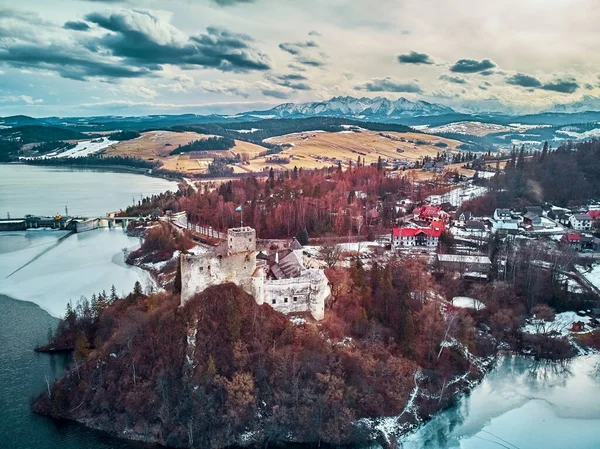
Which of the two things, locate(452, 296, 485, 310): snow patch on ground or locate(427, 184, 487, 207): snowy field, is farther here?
locate(427, 184, 487, 207): snowy field

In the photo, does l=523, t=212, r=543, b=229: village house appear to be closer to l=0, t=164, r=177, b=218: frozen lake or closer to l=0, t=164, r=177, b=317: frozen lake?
l=0, t=164, r=177, b=317: frozen lake

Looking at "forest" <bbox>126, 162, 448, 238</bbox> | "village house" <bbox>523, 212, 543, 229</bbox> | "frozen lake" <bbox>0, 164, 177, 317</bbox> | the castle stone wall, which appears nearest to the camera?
the castle stone wall

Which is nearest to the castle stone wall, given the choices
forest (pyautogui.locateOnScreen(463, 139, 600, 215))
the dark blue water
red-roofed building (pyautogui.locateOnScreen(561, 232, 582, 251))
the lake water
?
the dark blue water

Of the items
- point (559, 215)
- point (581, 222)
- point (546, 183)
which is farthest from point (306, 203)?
point (546, 183)

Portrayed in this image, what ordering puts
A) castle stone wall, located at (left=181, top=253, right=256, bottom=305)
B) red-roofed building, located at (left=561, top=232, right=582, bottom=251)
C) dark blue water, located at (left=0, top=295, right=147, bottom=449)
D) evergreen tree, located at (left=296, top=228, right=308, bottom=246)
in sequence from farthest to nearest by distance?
evergreen tree, located at (left=296, top=228, right=308, bottom=246)
red-roofed building, located at (left=561, top=232, right=582, bottom=251)
castle stone wall, located at (left=181, top=253, right=256, bottom=305)
dark blue water, located at (left=0, top=295, right=147, bottom=449)

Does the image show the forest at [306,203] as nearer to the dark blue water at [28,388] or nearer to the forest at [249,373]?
the forest at [249,373]

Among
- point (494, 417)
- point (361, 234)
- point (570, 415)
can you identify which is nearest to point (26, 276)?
point (361, 234)

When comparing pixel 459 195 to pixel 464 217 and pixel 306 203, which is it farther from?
pixel 306 203

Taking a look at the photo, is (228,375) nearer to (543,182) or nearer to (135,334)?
(135,334)
